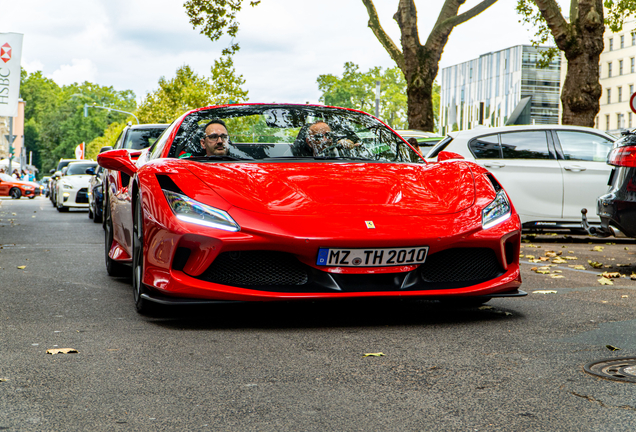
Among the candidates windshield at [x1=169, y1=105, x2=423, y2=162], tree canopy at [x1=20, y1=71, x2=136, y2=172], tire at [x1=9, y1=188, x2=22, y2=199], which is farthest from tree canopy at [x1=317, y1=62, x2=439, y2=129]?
windshield at [x1=169, y1=105, x2=423, y2=162]

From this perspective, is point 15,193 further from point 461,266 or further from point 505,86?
point 505,86

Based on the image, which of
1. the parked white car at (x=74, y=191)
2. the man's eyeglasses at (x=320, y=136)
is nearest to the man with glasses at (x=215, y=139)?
the man's eyeglasses at (x=320, y=136)

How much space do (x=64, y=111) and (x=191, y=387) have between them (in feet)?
462

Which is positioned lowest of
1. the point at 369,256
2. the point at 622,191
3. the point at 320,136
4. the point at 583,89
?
the point at 369,256

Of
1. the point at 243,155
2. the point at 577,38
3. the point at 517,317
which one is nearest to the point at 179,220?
the point at 243,155

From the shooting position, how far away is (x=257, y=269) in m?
4.60

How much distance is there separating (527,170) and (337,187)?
6.86 metres

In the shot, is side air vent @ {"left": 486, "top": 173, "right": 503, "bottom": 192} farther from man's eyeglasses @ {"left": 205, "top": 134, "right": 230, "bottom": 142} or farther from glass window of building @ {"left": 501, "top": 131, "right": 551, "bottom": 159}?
glass window of building @ {"left": 501, "top": 131, "right": 551, "bottom": 159}

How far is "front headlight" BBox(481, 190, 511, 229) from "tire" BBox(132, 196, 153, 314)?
6.60ft

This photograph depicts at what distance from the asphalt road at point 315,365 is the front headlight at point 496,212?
0.59 m

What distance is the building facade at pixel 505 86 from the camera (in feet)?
268

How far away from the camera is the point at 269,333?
4582 millimetres

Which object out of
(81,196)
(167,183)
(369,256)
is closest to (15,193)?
(81,196)

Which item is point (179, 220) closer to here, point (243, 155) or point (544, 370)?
point (243, 155)
